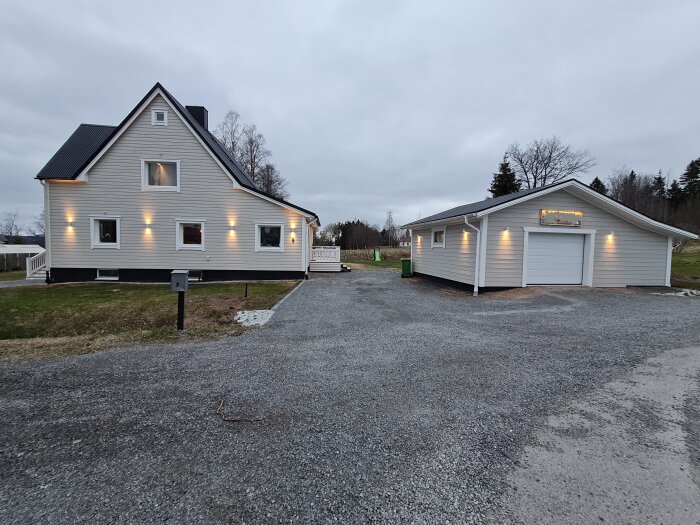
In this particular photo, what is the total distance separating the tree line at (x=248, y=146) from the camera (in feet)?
102

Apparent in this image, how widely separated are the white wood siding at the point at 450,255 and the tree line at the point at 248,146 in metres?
18.0

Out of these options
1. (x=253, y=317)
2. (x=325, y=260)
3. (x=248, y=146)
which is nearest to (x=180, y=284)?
(x=253, y=317)

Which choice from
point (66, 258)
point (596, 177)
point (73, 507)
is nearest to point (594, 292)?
point (73, 507)

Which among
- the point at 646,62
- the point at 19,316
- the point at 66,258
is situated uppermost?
the point at 646,62

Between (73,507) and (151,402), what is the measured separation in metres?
1.54

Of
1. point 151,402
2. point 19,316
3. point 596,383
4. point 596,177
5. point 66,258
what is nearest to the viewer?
point 151,402

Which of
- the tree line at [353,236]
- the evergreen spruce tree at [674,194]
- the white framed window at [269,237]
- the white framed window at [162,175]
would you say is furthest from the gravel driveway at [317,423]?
the evergreen spruce tree at [674,194]

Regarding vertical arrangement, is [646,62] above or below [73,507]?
above

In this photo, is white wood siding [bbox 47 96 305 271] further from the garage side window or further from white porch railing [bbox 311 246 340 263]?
the garage side window

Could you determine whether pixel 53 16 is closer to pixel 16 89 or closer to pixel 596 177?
pixel 16 89

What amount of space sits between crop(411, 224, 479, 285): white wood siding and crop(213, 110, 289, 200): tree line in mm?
18032

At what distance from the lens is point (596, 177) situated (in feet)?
145

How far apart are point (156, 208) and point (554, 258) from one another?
17.0 meters

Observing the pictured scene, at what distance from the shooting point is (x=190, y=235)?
46.9ft
